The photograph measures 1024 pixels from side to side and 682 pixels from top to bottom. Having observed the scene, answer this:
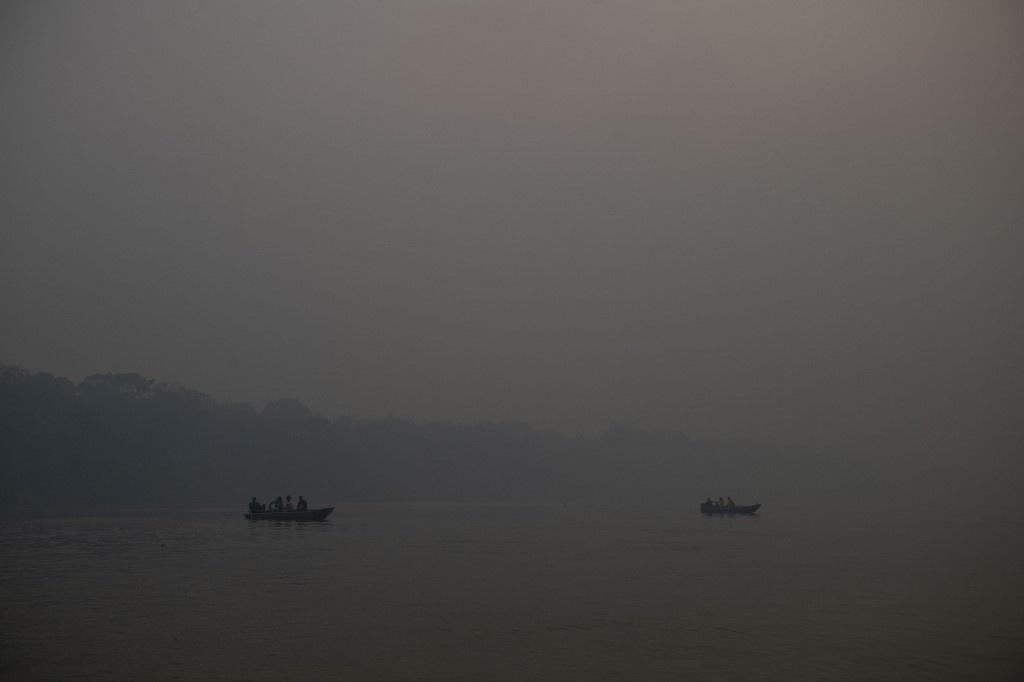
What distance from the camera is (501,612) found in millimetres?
23094

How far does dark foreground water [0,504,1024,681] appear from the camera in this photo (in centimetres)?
1733

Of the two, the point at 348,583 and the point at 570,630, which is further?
the point at 348,583

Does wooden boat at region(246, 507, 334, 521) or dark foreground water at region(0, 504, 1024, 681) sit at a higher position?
wooden boat at region(246, 507, 334, 521)

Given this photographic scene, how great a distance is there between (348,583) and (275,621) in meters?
6.93

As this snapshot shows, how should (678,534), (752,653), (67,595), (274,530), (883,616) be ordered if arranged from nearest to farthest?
(752,653) < (883,616) < (67,595) < (274,530) < (678,534)

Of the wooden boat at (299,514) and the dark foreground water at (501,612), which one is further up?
the wooden boat at (299,514)

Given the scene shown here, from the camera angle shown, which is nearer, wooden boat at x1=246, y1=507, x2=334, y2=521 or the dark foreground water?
the dark foreground water

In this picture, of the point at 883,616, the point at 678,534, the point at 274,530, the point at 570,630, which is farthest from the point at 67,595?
the point at 678,534

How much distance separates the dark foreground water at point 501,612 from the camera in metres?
17.3

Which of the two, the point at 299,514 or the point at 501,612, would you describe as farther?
the point at 299,514

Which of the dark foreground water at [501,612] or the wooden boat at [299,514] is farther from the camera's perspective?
the wooden boat at [299,514]

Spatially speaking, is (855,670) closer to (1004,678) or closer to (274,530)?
(1004,678)

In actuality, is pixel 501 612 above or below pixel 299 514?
below

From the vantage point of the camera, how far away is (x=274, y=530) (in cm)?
5244
